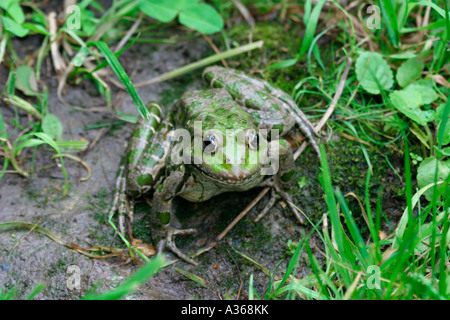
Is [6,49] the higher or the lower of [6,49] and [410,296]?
the higher

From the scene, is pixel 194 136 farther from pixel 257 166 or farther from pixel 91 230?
pixel 91 230

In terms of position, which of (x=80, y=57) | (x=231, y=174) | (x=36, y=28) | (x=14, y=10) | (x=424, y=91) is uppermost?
(x=14, y=10)

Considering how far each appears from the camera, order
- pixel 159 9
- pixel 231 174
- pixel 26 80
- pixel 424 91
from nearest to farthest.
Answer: pixel 231 174 → pixel 424 91 → pixel 26 80 → pixel 159 9

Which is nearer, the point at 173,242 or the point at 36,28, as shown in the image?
the point at 173,242

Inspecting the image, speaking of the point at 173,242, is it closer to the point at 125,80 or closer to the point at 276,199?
the point at 276,199

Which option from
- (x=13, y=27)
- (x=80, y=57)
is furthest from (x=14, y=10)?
(x=80, y=57)
